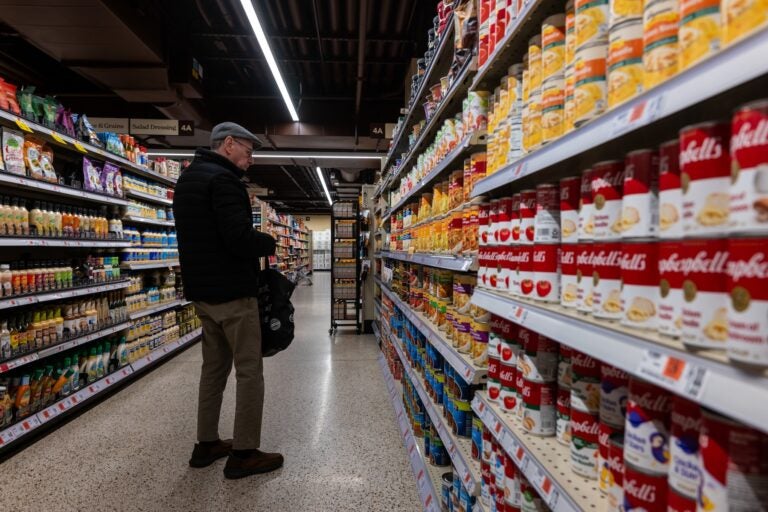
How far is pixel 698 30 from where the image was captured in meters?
0.62

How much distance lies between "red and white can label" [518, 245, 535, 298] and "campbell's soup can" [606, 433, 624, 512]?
38cm

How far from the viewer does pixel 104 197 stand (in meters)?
3.98

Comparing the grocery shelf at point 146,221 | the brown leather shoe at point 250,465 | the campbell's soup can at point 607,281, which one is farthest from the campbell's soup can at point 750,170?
the grocery shelf at point 146,221

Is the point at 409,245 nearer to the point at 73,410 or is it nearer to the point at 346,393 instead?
the point at 346,393

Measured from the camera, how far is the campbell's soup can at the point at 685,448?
0.64 m

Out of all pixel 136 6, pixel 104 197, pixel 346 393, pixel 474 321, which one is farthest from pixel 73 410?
pixel 136 6

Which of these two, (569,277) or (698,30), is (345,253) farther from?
(698,30)

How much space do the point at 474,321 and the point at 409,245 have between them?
1.58 metres

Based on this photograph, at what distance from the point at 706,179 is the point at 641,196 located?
5.7 inches

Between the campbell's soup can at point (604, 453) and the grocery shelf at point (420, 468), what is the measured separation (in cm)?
121

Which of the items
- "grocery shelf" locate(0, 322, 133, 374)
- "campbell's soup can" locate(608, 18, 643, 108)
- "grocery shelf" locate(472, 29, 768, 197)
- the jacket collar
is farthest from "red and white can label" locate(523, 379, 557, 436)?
"grocery shelf" locate(0, 322, 133, 374)

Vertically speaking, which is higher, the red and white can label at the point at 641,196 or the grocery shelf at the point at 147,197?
the grocery shelf at the point at 147,197

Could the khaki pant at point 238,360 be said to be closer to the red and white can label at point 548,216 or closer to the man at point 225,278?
the man at point 225,278

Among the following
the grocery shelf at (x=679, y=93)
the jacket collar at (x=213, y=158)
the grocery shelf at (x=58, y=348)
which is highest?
the jacket collar at (x=213, y=158)
